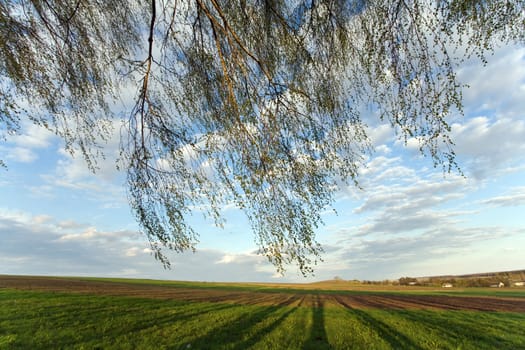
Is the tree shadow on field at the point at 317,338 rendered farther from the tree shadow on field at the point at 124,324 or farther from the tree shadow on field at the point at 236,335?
the tree shadow on field at the point at 124,324

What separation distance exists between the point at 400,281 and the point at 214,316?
101 m

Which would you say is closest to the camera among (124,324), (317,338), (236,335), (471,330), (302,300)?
(236,335)

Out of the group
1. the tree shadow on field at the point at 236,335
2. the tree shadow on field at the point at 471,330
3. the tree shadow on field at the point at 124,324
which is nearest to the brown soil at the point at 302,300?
the tree shadow on field at the point at 471,330

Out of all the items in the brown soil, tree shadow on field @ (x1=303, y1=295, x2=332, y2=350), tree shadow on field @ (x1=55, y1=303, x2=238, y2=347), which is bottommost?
tree shadow on field @ (x1=303, y1=295, x2=332, y2=350)

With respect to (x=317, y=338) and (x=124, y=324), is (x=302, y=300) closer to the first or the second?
(x=317, y=338)

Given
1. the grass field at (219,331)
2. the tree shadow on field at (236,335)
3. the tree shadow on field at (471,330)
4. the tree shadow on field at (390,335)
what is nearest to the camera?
the grass field at (219,331)

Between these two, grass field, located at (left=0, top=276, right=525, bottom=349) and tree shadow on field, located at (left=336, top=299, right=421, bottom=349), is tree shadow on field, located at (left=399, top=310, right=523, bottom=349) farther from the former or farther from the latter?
tree shadow on field, located at (left=336, top=299, right=421, bottom=349)

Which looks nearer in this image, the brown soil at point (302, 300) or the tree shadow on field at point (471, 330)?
the tree shadow on field at point (471, 330)

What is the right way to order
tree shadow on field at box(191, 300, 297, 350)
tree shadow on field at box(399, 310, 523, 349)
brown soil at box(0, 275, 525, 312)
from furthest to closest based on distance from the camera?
brown soil at box(0, 275, 525, 312), tree shadow on field at box(399, 310, 523, 349), tree shadow on field at box(191, 300, 297, 350)

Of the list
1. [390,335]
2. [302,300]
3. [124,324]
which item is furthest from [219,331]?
[302,300]

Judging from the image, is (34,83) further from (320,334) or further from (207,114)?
(320,334)

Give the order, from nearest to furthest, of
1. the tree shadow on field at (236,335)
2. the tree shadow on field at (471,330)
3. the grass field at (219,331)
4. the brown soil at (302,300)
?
the grass field at (219,331) → the tree shadow on field at (236,335) → the tree shadow on field at (471,330) → the brown soil at (302,300)

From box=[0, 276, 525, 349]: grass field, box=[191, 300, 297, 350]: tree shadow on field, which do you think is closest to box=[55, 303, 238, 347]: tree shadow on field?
box=[0, 276, 525, 349]: grass field

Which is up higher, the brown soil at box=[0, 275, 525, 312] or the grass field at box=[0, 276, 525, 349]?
the brown soil at box=[0, 275, 525, 312]
